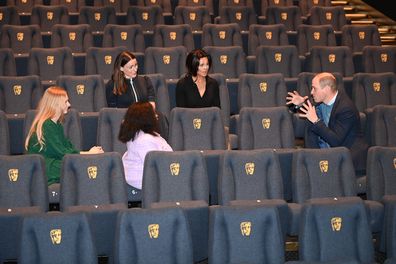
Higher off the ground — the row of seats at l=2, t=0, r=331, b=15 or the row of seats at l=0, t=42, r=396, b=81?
the row of seats at l=2, t=0, r=331, b=15

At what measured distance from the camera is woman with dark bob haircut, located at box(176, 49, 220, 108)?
15.4 ft

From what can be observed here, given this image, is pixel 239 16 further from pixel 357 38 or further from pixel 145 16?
pixel 357 38

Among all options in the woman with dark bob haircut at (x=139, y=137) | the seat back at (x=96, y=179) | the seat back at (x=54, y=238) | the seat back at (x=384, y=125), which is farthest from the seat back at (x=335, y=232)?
the seat back at (x=384, y=125)

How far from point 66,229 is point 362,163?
1751 mm

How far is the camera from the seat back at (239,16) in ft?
21.3

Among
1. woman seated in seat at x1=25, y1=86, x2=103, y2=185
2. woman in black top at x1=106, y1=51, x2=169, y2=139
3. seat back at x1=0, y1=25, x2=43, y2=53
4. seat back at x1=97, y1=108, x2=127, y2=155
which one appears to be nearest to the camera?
woman seated in seat at x1=25, y1=86, x2=103, y2=185

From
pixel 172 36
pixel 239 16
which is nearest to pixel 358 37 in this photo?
pixel 239 16

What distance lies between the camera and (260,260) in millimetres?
3074

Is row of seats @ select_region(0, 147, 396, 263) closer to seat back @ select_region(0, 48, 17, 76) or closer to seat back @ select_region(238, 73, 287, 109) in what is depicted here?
seat back @ select_region(238, 73, 287, 109)

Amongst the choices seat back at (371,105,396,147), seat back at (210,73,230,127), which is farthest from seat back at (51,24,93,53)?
seat back at (371,105,396,147)

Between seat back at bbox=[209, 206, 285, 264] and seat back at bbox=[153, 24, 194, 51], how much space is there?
2906 millimetres

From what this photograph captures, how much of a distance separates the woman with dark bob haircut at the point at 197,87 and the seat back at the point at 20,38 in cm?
148

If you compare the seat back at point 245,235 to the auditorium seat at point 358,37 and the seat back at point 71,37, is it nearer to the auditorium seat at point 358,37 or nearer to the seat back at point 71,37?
the seat back at point 71,37

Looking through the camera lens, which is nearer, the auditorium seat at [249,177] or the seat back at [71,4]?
the auditorium seat at [249,177]
